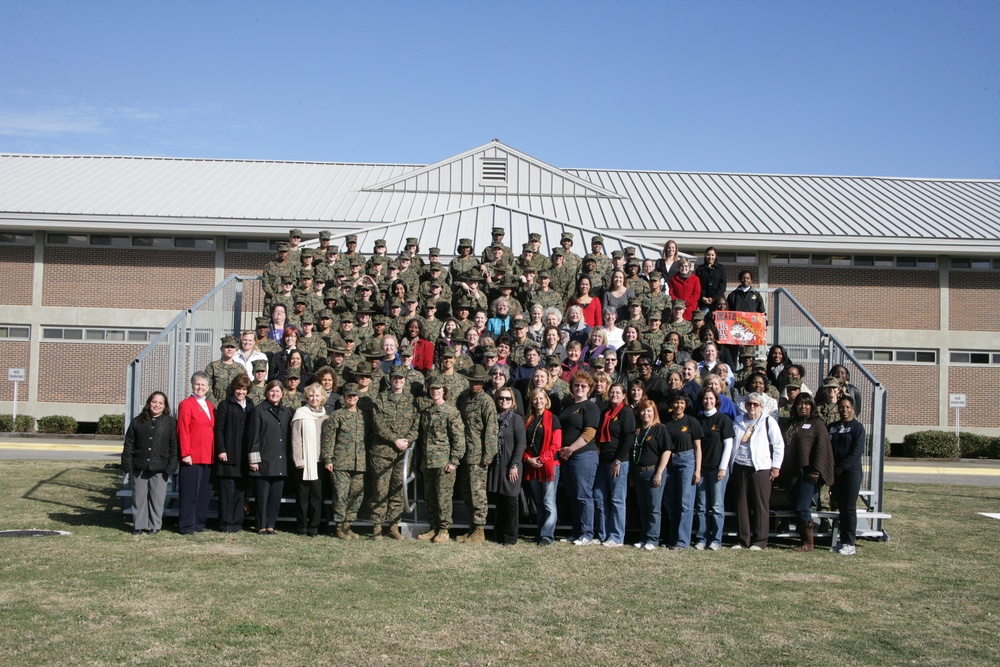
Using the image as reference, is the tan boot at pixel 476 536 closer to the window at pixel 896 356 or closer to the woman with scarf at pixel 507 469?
the woman with scarf at pixel 507 469

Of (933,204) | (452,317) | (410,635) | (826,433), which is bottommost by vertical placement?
(410,635)

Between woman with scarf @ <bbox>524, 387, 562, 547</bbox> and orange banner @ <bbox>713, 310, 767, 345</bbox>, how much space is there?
3.38 metres

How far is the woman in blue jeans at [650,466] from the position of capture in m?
9.77

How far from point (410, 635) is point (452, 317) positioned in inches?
256

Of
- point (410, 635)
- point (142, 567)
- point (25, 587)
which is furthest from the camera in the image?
point (142, 567)

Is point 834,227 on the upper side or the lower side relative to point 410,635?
upper

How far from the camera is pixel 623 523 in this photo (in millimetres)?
9898

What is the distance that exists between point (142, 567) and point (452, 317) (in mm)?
5332

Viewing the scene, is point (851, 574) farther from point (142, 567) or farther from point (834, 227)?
point (834, 227)

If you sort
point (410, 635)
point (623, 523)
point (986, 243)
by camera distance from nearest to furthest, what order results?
point (410, 635), point (623, 523), point (986, 243)

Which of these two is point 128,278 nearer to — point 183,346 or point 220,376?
point 183,346

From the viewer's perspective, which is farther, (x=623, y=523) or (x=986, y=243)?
(x=986, y=243)

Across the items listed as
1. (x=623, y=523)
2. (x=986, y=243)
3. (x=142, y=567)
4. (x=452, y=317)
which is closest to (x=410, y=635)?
(x=142, y=567)

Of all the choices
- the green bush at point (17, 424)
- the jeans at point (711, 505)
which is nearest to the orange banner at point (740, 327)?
the jeans at point (711, 505)
